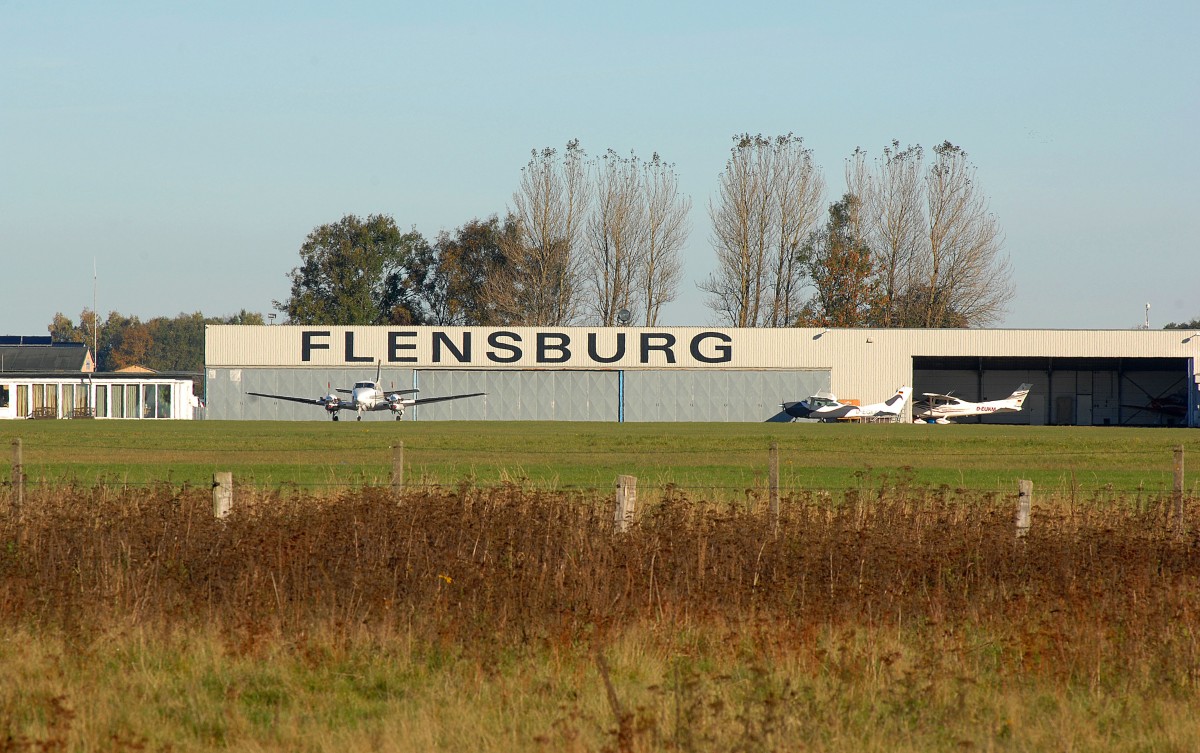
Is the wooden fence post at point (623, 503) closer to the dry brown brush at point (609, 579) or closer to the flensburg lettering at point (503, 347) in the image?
the dry brown brush at point (609, 579)

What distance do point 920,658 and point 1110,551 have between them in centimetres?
367

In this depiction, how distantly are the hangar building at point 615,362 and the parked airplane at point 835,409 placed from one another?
1.79 metres

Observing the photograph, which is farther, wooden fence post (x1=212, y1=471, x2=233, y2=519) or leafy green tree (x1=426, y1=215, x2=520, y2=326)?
leafy green tree (x1=426, y1=215, x2=520, y2=326)

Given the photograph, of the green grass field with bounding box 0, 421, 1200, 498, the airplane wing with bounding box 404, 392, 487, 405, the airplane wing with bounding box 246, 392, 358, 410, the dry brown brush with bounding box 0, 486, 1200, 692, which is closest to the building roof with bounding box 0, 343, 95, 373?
the airplane wing with bounding box 246, 392, 358, 410

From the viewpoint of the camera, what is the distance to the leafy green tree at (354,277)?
93375 mm

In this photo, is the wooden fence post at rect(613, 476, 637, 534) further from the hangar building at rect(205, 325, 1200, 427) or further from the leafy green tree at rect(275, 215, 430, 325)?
the leafy green tree at rect(275, 215, 430, 325)

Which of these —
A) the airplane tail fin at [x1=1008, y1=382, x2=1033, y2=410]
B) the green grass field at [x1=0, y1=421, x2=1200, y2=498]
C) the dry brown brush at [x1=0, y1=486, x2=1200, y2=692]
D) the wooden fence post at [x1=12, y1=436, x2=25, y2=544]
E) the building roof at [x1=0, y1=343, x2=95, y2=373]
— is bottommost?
the green grass field at [x1=0, y1=421, x2=1200, y2=498]

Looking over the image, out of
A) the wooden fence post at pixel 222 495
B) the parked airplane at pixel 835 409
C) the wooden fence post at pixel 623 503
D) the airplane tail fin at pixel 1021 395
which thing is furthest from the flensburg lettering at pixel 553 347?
the wooden fence post at pixel 623 503

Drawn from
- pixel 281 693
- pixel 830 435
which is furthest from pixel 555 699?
pixel 830 435

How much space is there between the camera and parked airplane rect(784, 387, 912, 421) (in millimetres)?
65438

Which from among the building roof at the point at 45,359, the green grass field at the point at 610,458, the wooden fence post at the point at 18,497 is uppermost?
the building roof at the point at 45,359

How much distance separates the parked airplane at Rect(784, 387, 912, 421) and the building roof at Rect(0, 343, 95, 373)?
5168cm

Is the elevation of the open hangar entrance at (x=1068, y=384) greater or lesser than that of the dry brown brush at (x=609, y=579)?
greater

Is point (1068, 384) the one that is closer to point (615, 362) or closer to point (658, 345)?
point (658, 345)
